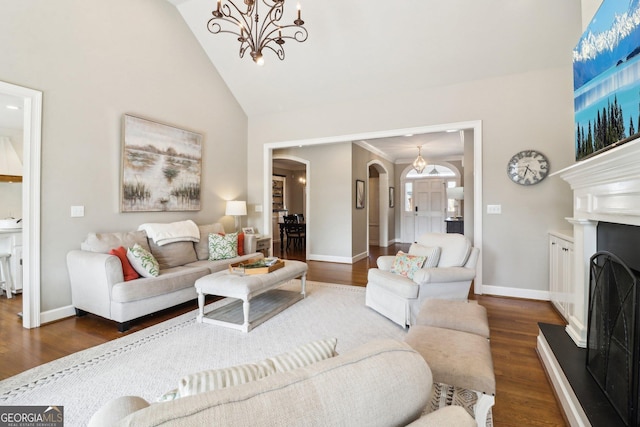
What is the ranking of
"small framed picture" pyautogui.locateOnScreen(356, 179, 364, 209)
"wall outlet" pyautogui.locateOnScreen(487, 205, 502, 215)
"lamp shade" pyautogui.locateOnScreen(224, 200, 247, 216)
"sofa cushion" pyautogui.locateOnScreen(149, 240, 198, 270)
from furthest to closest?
"small framed picture" pyautogui.locateOnScreen(356, 179, 364, 209), "lamp shade" pyautogui.locateOnScreen(224, 200, 247, 216), "wall outlet" pyautogui.locateOnScreen(487, 205, 502, 215), "sofa cushion" pyautogui.locateOnScreen(149, 240, 198, 270)

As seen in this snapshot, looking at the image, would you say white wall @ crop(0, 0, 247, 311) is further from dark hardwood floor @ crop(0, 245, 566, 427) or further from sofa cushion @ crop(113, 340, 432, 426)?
sofa cushion @ crop(113, 340, 432, 426)

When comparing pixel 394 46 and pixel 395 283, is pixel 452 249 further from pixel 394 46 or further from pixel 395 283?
pixel 394 46

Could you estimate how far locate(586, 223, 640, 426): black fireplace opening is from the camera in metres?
1.39

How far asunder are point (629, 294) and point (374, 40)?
384 cm

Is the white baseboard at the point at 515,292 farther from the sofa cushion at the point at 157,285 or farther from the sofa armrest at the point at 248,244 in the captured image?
the sofa cushion at the point at 157,285

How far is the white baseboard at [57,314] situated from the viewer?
3115 mm

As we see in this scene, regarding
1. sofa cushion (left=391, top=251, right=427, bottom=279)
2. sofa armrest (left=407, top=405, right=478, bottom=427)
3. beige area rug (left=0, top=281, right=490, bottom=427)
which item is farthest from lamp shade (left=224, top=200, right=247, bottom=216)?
sofa armrest (left=407, top=405, right=478, bottom=427)

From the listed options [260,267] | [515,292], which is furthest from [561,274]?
[260,267]

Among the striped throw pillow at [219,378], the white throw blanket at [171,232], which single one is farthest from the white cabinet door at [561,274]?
the white throw blanket at [171,232]

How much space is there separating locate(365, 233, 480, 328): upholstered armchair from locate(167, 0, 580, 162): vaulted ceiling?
7.88ft

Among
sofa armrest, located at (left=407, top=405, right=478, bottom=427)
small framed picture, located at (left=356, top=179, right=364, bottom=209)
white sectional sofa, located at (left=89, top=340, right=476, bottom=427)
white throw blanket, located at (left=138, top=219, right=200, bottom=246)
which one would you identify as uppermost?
small framed picture, located at (left=356, top=179, right=364, bottom=209)

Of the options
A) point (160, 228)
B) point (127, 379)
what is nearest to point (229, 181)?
point (160, 228)

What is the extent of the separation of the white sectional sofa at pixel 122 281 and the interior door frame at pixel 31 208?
300 mm

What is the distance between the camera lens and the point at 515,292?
4.05 m
